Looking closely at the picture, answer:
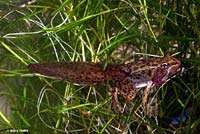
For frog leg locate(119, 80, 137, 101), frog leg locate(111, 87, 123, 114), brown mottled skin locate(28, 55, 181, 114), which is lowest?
frog leg locate(111, 87, 123, 114)

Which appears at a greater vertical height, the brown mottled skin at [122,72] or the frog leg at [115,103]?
the brown mottled skin at [122,72]

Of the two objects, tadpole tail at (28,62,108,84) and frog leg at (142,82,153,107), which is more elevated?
tadpole tail at (28,62,108,84)

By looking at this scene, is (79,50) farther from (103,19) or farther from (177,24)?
(177,24)

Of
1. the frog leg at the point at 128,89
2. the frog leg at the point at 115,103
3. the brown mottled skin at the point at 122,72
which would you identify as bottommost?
the frog leg at the point at 115,103
